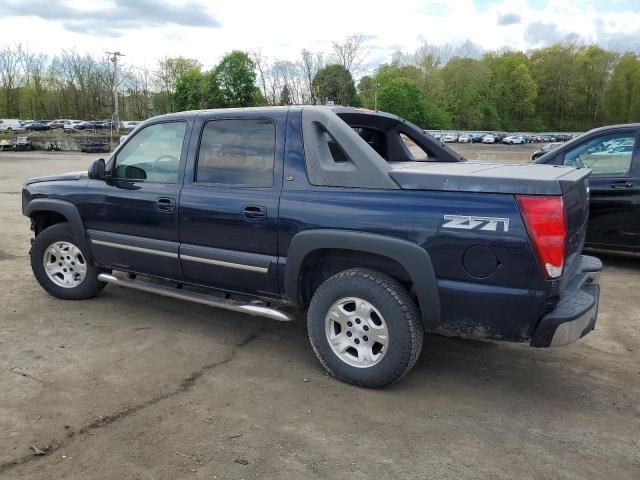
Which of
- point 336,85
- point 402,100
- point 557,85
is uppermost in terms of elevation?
point 557,85

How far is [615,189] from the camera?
21.5 ft

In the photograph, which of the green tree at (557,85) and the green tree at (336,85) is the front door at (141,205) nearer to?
the green tree at (336,85)

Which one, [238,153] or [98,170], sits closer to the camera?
[238,153]

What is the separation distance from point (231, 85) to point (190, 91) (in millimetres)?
6996

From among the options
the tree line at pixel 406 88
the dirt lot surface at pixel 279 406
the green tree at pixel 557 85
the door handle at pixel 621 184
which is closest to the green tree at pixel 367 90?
the tree line at pixel 406 88

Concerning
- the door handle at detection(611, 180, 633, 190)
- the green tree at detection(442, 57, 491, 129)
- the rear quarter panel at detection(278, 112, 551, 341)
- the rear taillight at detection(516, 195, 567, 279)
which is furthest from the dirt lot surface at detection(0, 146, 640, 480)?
the green tree at detection(442, 57, 491, 129)

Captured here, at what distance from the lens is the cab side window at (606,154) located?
657 cm

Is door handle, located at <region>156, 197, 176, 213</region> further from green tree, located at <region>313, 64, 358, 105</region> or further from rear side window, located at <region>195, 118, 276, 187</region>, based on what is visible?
green tree, located at <region>313, 64, 358, 105</region>

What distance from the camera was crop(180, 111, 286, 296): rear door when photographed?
4.01 meters

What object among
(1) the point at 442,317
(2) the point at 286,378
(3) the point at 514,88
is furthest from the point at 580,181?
(3) the point at 514,88

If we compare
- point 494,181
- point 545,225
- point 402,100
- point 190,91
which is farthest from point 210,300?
point 402,100

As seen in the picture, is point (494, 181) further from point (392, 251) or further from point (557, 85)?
point (557, 85)

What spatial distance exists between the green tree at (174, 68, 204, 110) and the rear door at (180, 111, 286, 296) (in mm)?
→ 77751

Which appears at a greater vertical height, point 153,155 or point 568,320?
point 153,155
